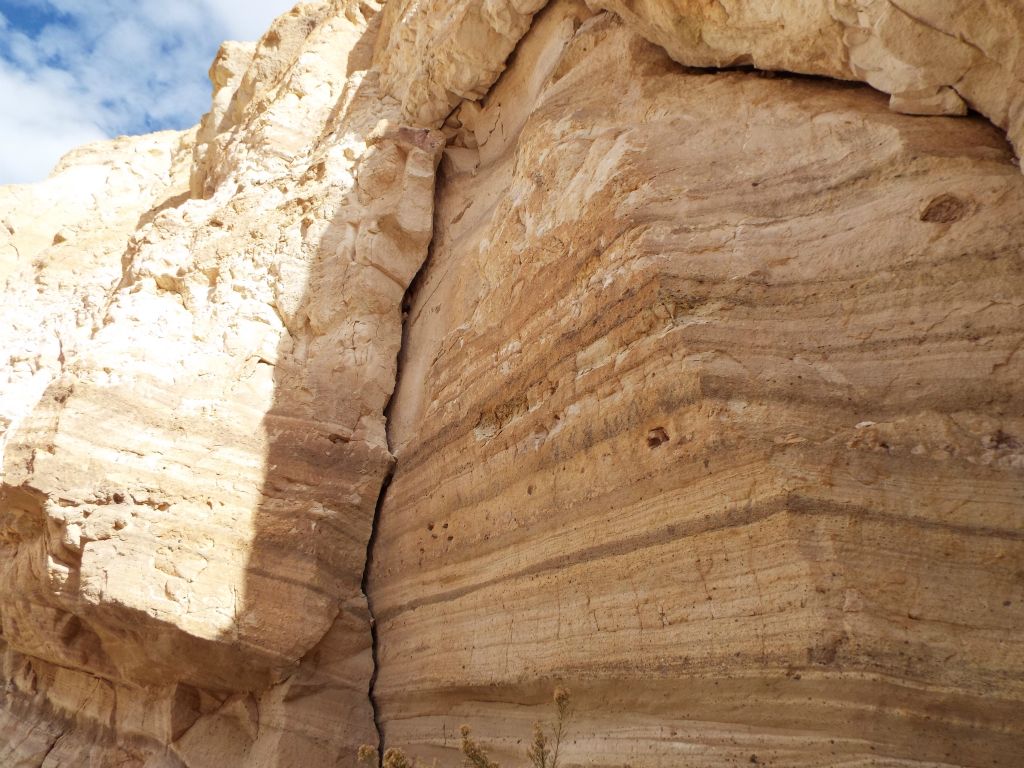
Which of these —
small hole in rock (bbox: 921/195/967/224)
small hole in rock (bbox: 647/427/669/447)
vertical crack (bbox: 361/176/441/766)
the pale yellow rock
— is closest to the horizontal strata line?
the pale yellow rock

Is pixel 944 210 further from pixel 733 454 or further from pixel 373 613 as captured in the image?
pixel 373 613

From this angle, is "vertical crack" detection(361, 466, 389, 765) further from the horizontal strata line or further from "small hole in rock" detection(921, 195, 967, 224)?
"small hole in rock" detection(921, 195, 967, 224)

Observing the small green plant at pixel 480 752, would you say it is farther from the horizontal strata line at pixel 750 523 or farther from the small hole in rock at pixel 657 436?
the small hole in rock at pixel 657 436

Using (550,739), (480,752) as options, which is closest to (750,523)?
(480,752)

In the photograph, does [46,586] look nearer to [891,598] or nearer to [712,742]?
[712,742]

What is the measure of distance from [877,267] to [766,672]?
5.22 feet

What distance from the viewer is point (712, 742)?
2.63 meters

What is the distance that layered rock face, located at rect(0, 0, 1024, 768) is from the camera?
8.43ft

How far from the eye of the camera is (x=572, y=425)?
3.53m

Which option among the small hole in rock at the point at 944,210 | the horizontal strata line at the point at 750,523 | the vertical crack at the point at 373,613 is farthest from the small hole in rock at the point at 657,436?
the vertical crack at the point at 373,613

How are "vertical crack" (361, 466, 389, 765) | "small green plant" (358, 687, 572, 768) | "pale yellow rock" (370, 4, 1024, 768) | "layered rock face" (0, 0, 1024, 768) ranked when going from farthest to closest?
1. "vertical crack" (361, 466, 389, 765)
2. "layered rock face" (0, 0, 1024, 768)
3. "pale yellow rock" (370, 4, 1024, 768)
4. "small green plant" (358, 687, 572, 768)

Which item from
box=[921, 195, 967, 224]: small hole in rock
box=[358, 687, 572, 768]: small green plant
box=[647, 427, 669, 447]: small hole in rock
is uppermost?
box=[921, 195, 967, 224]: small hole in rock

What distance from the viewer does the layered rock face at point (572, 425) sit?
8.43ft

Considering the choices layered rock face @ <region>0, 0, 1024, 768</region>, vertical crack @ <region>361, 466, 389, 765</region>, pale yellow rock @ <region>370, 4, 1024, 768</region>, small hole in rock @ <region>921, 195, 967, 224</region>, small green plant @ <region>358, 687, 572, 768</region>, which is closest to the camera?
small green plant @ <region>358, 687, 572, 768</region>
